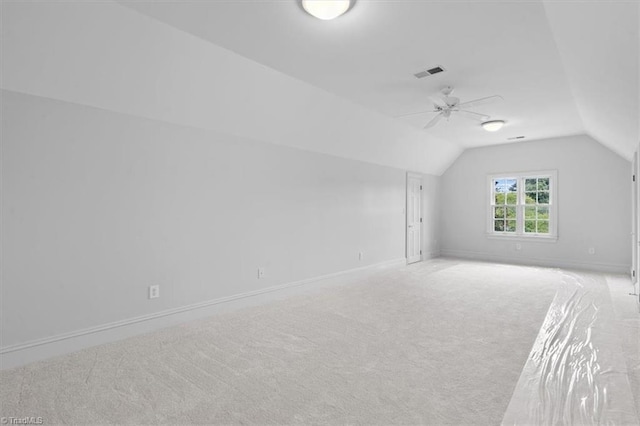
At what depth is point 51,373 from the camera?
2.45 meters

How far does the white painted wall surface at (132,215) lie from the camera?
2594 mm

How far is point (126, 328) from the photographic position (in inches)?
123

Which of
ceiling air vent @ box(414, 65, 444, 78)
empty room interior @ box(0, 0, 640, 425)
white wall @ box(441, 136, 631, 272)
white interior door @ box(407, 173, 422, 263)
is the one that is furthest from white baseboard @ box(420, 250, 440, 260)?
ceiling air vent @ box(414, 65, 444, 78)

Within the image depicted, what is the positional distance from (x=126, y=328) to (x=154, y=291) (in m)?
0.39

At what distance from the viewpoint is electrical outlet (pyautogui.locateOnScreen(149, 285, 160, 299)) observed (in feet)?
10.9

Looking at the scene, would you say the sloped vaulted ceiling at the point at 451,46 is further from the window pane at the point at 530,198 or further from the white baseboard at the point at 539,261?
the white baseboard at the point at 539,261

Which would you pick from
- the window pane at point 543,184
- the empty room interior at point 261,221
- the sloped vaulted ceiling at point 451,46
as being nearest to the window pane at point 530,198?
the window pane at point 543,184

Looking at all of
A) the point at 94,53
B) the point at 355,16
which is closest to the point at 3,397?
the point at 94,53

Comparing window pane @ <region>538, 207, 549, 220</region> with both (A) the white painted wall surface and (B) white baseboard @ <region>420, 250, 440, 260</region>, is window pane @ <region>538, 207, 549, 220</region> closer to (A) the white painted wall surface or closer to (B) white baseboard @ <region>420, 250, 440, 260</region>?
(B) white baseboard @ <region>420, 250, 440, 260</region>

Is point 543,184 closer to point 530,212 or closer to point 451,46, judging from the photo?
point 530,212

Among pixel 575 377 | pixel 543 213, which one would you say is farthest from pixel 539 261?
pixel 575 377

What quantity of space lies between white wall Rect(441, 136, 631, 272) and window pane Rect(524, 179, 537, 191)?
29cm

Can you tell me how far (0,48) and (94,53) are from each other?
54cm

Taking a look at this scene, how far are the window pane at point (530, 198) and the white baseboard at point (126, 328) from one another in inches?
222
